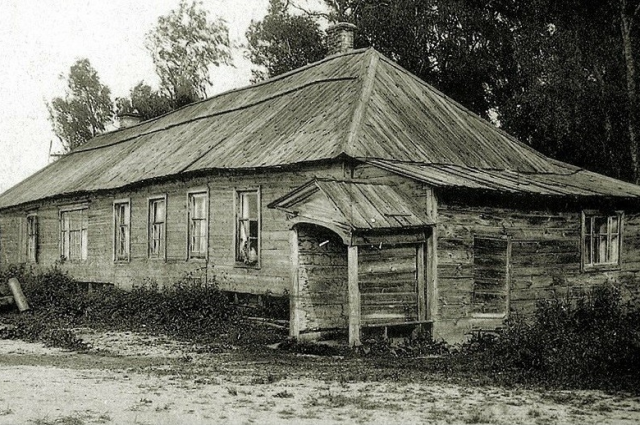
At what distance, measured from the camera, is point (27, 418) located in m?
7.04

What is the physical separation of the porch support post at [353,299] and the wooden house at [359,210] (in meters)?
0.02

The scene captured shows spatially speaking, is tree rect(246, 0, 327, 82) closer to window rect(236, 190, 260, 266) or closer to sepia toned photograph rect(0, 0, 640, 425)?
sepia toned photograph rect(0, 0, 640, 425)

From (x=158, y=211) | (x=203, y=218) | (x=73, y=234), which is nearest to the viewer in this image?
(x=203, y=218)

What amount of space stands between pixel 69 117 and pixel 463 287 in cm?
3892

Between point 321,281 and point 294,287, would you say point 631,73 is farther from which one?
point 294,287

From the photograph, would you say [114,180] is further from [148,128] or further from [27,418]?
[27,418]

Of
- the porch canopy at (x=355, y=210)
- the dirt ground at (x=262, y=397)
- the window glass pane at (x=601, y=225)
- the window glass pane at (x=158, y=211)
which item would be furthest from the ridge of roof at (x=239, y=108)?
the dirt ground at (x=262, y=397)

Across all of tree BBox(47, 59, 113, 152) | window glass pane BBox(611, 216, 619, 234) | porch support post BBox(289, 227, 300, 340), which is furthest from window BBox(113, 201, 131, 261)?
tree BBox(47, 59, 113, 152)

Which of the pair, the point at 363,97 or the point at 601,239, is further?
the point at 601,239

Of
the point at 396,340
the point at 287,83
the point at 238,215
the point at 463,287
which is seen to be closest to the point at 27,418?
the point at 396,340

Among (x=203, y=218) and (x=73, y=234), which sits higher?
(x=203, y=218)

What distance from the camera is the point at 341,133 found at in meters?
15.0

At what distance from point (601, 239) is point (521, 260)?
3.21 metres

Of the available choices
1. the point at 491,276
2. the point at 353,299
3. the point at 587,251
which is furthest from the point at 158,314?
the point at 587,251
